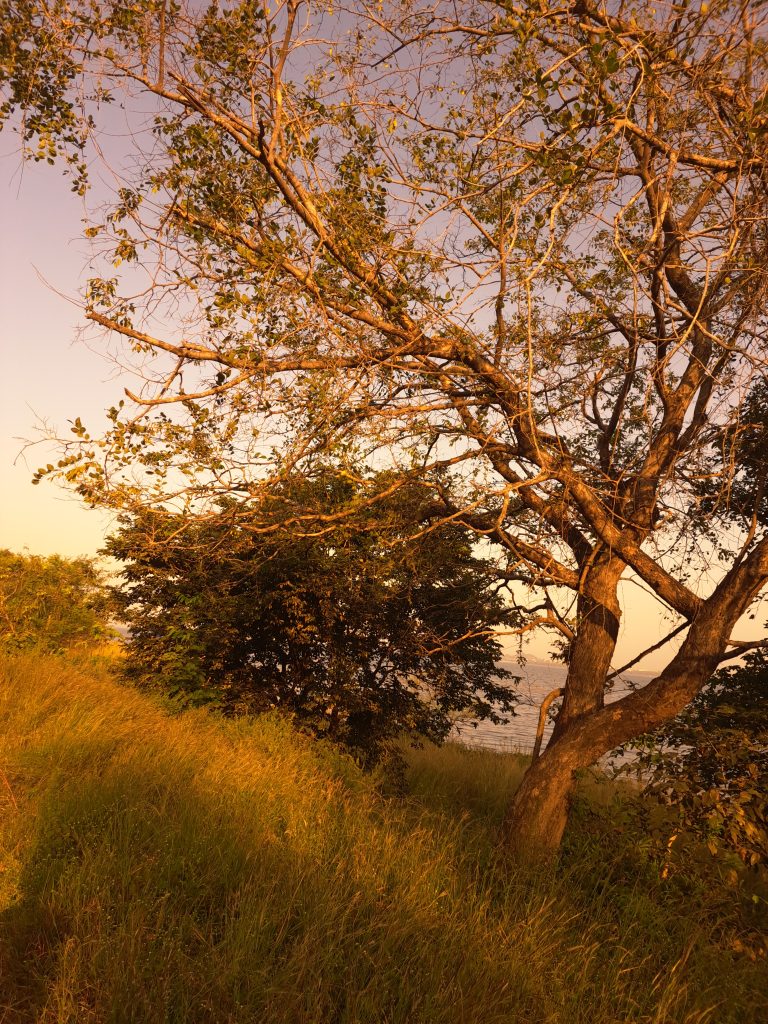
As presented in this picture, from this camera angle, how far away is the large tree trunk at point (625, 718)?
542 cm

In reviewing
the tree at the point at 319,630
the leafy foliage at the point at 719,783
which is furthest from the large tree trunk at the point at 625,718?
the tree at the point at 319,630

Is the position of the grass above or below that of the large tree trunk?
below

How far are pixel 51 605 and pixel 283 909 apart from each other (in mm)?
8332

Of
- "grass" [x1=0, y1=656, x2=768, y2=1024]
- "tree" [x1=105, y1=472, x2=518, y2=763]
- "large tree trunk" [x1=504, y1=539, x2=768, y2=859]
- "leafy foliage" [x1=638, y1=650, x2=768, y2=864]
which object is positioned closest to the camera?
"grass" [x1=0, y1=656, x2=768, y2=1024]

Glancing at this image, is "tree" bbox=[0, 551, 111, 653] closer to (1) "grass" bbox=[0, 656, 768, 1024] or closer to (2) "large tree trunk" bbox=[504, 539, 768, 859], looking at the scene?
(1) "grass" bbox=[0, 656, 768, 1024]

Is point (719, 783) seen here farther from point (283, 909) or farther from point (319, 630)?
point (319, 630)

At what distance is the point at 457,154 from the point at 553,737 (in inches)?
227

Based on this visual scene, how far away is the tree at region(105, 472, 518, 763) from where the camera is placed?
8250mm

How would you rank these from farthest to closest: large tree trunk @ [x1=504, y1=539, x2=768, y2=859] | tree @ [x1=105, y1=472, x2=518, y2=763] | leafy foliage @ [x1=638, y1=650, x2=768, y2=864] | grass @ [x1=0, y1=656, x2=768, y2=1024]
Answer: tree @ [x1=105, y1=472, x2=518, y2=763]
large tree trunk @ [x1=504, y1=539, x2=768, y2=859]
leafy foliage @ [x1=638, y1=650, x2=768, y2=864]
grass @ [x1=0, y1=656, x2=768, y2=1024]

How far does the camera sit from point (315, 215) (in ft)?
15.5

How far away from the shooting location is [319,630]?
8906 millimetres

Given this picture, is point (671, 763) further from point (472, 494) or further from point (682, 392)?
point (682, 392)

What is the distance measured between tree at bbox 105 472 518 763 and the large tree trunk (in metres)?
1.93

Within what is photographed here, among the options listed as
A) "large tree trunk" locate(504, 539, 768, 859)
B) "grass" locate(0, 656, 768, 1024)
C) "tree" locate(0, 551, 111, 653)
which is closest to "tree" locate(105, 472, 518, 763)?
"tree" locate(0, 551, 111, 653)
